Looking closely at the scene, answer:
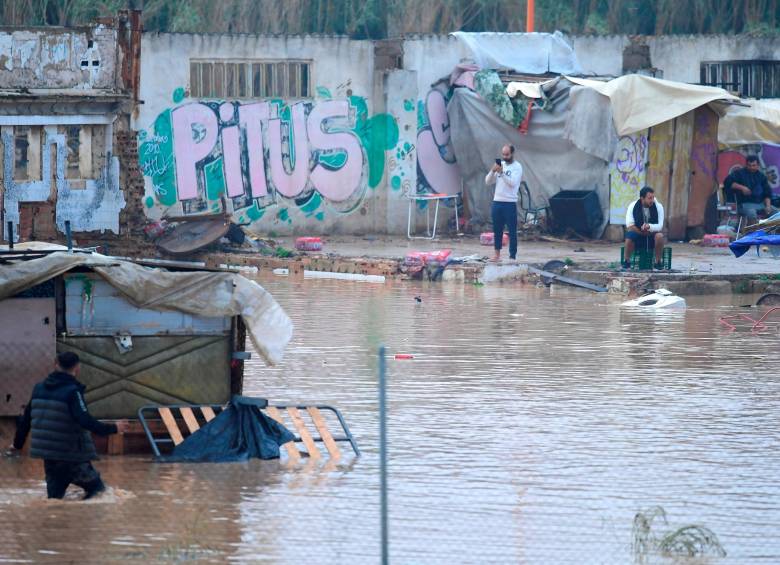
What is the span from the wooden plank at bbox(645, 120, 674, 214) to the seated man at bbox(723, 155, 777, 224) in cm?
122

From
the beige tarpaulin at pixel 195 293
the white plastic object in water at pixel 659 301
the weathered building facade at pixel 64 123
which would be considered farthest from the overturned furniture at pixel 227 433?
the weathered building facade at pixel 64 123

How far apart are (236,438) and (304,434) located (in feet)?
1.59

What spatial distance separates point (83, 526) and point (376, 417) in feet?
11.8

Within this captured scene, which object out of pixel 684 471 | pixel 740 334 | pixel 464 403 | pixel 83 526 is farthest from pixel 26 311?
pixel 740 334

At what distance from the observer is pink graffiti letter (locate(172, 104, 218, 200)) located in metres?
27.0

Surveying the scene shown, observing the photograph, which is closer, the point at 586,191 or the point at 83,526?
the point at 83,526

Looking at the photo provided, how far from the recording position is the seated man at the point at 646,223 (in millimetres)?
21281

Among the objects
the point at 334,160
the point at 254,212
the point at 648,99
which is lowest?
the point at 254,212

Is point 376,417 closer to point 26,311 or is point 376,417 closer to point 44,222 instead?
point 26,311

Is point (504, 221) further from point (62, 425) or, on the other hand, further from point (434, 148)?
point (62, 425)

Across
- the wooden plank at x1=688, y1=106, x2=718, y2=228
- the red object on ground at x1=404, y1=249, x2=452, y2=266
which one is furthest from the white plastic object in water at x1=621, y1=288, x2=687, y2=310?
the wooden plank at x1=688, y1=106, x2=718, y2=228

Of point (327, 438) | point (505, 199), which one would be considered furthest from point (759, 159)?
point (327, 438)

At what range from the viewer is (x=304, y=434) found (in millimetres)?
10844

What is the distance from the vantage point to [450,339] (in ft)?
53.9
